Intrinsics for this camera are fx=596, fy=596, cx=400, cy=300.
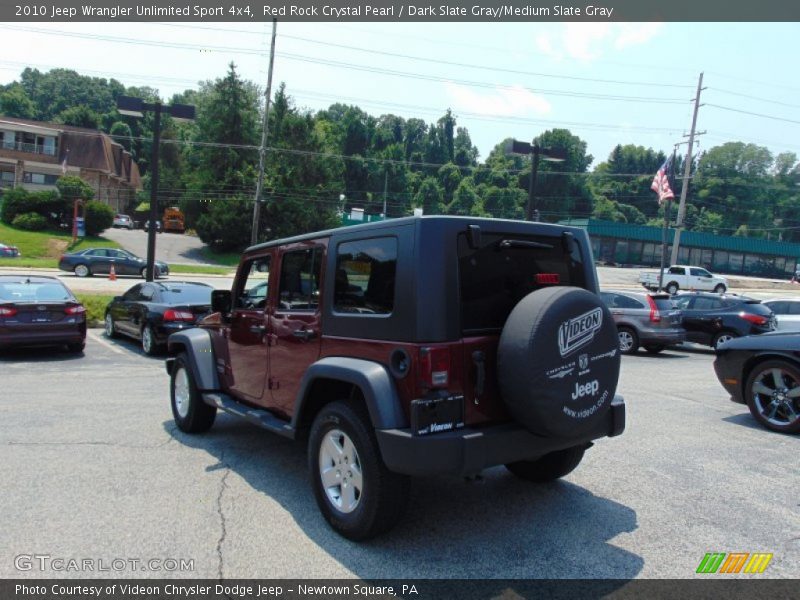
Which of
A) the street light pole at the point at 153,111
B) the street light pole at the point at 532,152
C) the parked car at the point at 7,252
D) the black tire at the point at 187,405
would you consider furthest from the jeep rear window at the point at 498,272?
the parked car at the point at 7,252

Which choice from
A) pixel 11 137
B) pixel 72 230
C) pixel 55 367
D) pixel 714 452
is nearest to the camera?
pixel 714 452

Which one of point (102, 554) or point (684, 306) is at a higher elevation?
A: point (684, 306)

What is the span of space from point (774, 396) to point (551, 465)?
3.81 m

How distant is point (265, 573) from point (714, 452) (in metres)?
4.70

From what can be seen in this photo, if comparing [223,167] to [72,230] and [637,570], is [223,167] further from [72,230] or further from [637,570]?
[637,570]

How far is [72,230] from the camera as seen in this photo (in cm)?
4547

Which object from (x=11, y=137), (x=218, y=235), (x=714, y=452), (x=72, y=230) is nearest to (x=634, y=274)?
(x=218, y=235)

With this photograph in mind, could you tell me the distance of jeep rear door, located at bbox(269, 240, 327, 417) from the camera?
4.48 metres

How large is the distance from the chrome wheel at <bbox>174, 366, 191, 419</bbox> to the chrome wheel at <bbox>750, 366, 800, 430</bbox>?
646 centimetres

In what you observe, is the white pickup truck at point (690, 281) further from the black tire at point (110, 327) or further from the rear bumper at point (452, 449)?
the rear bumper at point (452, 449)

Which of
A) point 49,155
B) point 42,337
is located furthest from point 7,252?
point 49,155

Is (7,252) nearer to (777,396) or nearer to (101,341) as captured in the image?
(101,341)

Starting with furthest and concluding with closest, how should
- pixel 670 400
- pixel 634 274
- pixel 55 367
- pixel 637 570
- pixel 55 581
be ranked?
pixel 634 274, pixel 55 367, pixel 670 400, pixel 637 570, pixel 55 581

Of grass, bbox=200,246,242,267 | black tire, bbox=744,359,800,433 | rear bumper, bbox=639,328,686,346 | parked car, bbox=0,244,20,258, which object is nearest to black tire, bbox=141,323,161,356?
black tire, bbox=744,359,800,433
